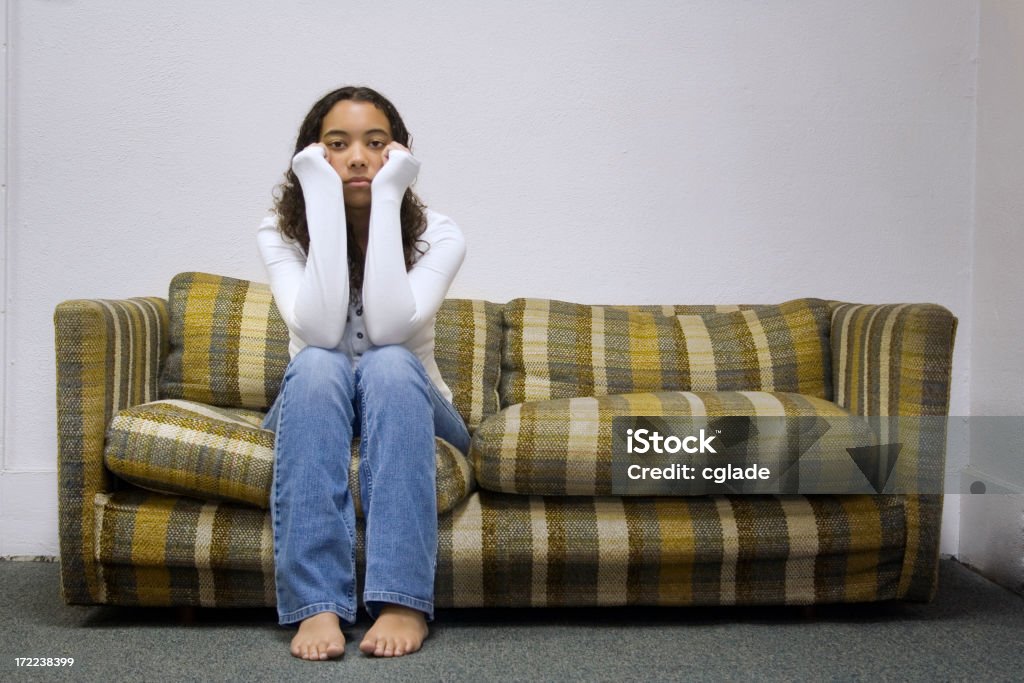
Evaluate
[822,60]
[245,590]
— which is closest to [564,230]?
[822,60]

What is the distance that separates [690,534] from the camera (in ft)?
5.21

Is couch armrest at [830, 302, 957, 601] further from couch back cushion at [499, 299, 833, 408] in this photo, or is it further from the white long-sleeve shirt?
the white long-sleeve shirt

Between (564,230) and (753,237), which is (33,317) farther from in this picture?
(753,237)

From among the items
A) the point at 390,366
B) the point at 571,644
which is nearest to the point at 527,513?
the point at 571,644

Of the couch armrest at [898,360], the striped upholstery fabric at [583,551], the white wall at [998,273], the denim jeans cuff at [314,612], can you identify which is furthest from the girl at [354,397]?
the white wall at [998,273]

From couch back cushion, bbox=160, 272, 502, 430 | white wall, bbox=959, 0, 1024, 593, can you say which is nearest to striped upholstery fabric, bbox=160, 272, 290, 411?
couch back cushion, bbox=160, 272, 502, 430

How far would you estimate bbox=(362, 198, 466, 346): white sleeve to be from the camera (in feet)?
5.04

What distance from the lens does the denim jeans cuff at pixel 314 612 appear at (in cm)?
142

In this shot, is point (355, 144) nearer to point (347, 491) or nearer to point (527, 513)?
point (347, 491)

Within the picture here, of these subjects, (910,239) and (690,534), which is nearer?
(690,534)

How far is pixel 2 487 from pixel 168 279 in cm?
67

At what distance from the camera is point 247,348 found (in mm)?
1981

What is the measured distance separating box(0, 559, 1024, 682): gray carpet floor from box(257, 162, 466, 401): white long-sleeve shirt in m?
0.52

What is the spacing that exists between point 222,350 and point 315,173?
58 centimetres
